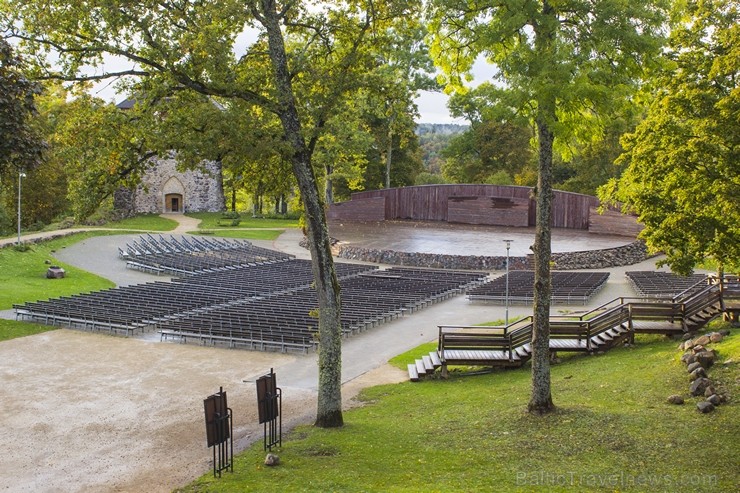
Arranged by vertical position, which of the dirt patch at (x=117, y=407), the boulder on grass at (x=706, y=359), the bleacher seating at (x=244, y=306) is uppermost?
the boulder on grass at (x=706, y=359)

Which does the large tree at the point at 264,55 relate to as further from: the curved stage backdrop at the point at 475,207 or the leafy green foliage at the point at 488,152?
the leafy green foliage at the point at 488,152

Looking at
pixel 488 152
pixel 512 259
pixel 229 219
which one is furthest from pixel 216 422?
pixel 488 152

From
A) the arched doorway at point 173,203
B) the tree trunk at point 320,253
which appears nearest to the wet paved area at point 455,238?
the arched doorway at point 173,203

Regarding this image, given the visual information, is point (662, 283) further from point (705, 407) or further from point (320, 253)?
point (320, 253)

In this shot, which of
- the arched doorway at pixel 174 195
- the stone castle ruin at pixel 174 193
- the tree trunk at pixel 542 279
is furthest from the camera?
the arched doorway at pixel 174 195

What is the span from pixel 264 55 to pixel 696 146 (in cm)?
825

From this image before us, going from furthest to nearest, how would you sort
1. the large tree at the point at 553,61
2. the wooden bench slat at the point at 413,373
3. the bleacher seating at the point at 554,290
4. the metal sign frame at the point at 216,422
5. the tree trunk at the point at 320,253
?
the bleacher seating at the point at 554,290
the wooden bench slat at the point at 413,373
the tree trunk at the point at 320,253
the large tree at the point at 553,61
the metal sign frame at the point at 216,422

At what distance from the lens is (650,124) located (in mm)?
13359

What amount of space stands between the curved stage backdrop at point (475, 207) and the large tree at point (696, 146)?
38842 millimetres

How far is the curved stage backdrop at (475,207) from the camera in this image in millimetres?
52219

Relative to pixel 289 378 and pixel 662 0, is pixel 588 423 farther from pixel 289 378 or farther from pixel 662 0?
pixel 289 378

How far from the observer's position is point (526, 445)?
1022 centimetres

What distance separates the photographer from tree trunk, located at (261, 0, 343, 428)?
39.1ft

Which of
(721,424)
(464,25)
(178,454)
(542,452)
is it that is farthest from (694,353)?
(178,454)
